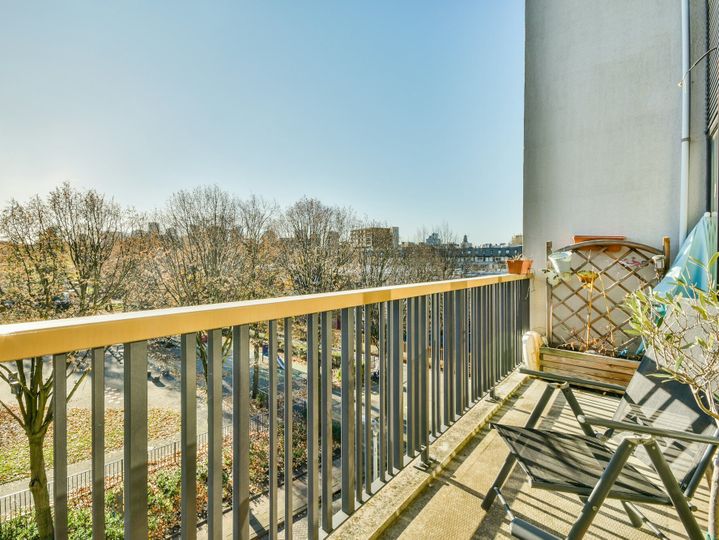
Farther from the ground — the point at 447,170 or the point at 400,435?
the point at 447,170

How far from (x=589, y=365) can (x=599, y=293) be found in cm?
90

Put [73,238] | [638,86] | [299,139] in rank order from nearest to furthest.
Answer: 1. [638,86]
2. [73,238]
3. [299,139]

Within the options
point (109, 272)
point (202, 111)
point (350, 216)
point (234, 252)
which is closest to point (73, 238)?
point (109, 272)

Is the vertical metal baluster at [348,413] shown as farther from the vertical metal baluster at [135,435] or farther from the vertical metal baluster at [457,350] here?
the vertical metal baluster at [457,350]

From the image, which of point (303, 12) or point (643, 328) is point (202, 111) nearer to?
point (303, 12)

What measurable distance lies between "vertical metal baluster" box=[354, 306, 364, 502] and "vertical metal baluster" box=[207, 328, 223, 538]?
Answer: 57 centimetres

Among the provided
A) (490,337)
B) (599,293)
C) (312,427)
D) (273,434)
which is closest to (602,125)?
(599,293)

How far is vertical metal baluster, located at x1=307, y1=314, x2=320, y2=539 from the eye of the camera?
128cm

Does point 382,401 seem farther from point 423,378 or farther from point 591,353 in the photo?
point 591,353

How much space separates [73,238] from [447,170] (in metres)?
15.4

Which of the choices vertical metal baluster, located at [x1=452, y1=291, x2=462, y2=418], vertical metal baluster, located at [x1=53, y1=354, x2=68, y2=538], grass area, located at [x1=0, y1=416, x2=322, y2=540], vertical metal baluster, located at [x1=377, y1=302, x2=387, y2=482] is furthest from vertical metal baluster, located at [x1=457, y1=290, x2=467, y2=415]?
grass area, located at [x1=0, y1=416, x2=322, y2=540]

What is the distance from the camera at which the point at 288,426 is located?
4.02ft

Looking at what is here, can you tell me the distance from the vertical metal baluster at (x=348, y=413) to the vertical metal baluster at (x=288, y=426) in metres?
0.25

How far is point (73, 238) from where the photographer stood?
32.4ft
